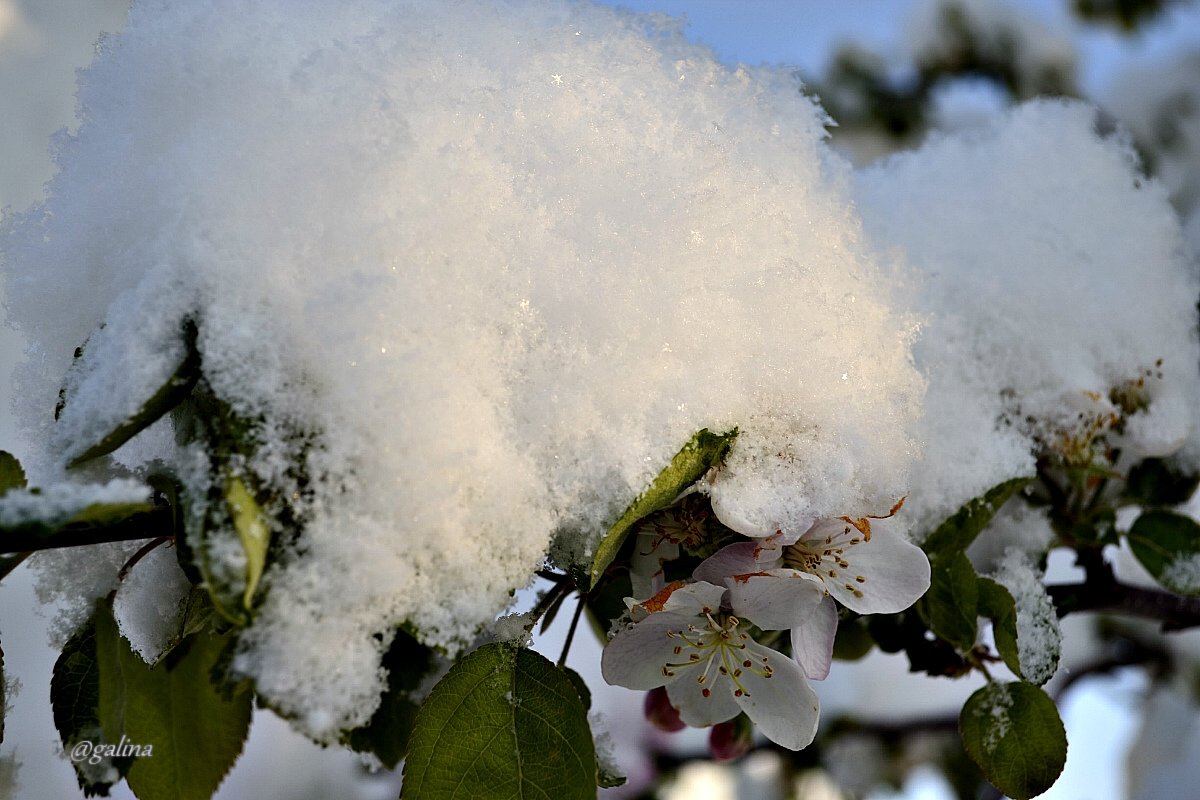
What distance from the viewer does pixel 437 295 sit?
503mm

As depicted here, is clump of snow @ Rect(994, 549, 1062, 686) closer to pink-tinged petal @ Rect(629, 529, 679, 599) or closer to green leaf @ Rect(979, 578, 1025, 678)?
green leaf @ Rect(979, 578, 1025, 678)

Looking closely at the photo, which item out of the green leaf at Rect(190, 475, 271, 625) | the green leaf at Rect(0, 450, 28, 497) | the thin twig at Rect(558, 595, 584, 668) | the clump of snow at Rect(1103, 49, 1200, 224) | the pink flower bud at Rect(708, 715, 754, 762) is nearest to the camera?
the green leaf at Rect(190, 475, 271, 625)

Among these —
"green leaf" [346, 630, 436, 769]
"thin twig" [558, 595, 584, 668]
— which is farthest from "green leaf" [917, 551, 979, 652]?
"green leaf" [346, 630, 436, 769]

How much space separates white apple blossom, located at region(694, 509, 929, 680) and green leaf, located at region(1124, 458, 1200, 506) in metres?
0.42

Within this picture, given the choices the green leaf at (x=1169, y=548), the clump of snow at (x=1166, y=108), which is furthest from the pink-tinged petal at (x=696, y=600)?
the clump of snow at (x=1166, y=108)

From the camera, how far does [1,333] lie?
2188 millimetres

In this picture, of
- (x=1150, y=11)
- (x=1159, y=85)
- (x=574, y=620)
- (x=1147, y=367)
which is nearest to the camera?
(x=574, y=620)

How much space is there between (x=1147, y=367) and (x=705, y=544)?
0.49 meters

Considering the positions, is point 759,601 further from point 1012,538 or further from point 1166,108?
point 1166,108

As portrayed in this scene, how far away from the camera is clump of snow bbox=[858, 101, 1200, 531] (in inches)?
28.1

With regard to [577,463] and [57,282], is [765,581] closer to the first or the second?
[577,463]

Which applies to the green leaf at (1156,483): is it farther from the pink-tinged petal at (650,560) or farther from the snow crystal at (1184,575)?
the pink-tinged petal at (650,560)

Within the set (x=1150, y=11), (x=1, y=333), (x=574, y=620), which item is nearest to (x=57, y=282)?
(x=574, y=620)

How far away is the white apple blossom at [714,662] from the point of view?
0.61 metres
